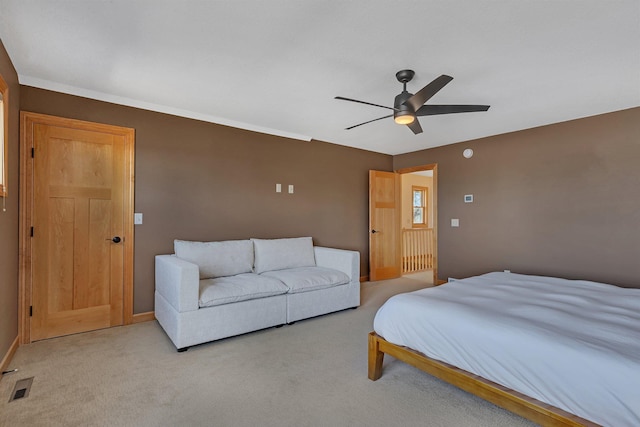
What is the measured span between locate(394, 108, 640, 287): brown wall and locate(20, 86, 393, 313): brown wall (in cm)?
164

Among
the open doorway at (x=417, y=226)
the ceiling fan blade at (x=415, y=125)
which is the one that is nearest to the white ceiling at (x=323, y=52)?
the ceiling fan blade at (x=415, y=125)

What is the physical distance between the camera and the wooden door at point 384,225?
217 inches

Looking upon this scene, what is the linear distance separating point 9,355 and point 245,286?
185cm

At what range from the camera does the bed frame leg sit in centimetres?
220

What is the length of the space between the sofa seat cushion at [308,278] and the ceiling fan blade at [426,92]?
6.70 ft

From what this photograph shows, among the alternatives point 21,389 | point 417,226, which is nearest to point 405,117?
point 21,389

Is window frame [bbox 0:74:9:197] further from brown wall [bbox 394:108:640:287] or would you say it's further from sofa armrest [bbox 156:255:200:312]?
brown wall [bbox 394:108:640:287]

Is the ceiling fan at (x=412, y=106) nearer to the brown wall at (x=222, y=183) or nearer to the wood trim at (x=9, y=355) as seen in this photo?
the brown wall at (x=222, y=183)

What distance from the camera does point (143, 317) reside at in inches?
134

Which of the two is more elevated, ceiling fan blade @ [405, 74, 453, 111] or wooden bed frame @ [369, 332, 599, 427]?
ceiling fan blade @ [405, 74, 453, 111]

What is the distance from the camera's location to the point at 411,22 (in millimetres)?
1965

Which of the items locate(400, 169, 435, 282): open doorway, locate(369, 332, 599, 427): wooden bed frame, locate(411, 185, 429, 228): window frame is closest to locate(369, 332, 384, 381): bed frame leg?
locate(369, 332, 599, 427): wooden bed frame

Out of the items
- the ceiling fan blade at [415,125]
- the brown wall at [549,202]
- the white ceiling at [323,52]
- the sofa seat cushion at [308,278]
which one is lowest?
the sofa seat cushion at [308,278]

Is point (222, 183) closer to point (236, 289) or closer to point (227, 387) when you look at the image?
point (236, 289)
